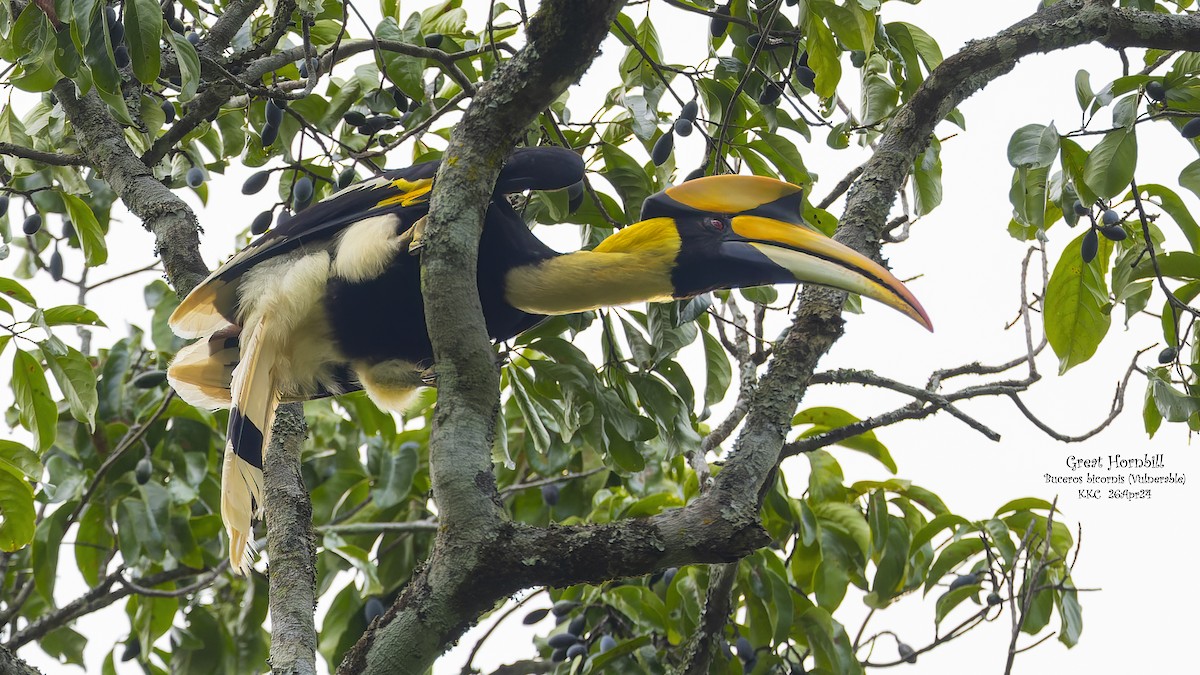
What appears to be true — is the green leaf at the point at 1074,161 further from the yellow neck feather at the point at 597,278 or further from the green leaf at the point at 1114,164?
the yellow neck feather at the point at 597,278

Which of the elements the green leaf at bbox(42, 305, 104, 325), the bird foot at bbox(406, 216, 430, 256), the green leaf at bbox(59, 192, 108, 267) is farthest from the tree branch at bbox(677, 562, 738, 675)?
the green leaf at bbox(59, 192, 108, 267)

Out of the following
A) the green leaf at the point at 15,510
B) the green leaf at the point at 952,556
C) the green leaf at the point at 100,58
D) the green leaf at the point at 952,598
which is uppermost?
the green leaf at the point at 100,58

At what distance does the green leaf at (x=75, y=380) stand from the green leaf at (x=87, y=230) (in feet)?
1.11

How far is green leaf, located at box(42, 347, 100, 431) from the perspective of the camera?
8.37ft

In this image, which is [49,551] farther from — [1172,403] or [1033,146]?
[1172,403]

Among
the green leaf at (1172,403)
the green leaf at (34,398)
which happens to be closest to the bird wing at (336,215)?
the green leaf at (34,398)

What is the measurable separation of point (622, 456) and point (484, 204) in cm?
97

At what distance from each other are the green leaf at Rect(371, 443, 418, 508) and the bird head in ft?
3.91

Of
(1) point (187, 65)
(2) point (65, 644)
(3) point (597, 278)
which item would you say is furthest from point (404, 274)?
(2) point (65, 644)

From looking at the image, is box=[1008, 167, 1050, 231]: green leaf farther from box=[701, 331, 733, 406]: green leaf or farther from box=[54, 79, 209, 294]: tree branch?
box=[54, 79, 209, 294]: tree branch

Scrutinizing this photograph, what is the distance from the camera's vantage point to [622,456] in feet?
8.63

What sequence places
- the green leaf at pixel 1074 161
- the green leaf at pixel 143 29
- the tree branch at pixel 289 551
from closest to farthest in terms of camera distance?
the tree branch at pixel 289 551, the green leaf at pixel 143 29, the green leaf at pixel 1074 161

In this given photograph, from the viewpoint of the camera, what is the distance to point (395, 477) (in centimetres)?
337

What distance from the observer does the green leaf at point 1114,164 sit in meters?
2.23
